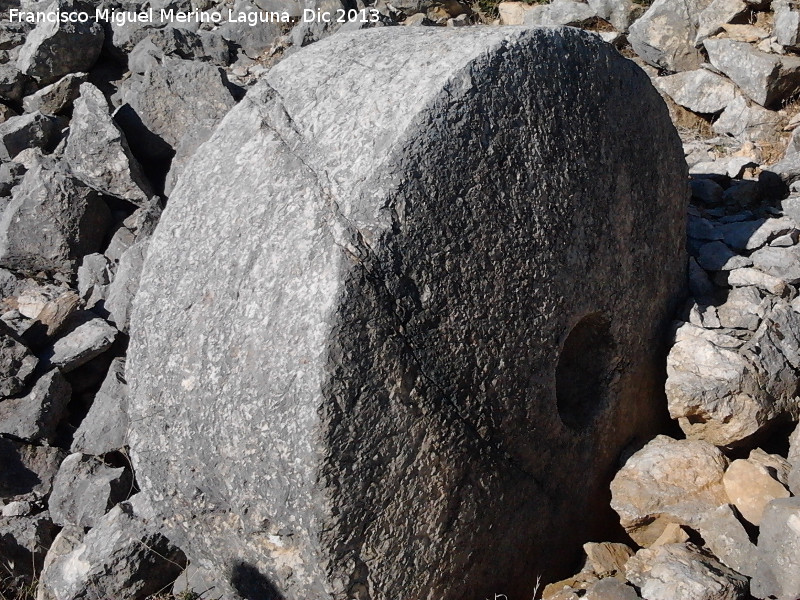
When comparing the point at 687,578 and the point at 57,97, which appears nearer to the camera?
the point at 687,578

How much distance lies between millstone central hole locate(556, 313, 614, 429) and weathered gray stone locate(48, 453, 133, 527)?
154cm

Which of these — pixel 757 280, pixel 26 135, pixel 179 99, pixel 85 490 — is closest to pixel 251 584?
pixel 85 490

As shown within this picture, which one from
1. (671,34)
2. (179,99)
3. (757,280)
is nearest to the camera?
(757,280)

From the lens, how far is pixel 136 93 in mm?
4004

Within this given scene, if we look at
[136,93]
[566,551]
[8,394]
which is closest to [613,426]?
[566,551]

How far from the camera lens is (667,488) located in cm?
256

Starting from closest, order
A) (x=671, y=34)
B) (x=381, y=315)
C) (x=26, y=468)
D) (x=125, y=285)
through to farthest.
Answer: (x=381, y=315), (x=26, y=468), (x=125, y=285), (x=671, y=34)

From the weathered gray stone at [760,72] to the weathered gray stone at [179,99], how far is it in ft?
8.89

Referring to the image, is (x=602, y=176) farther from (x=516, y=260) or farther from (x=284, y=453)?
Result: (x=284, y=453)

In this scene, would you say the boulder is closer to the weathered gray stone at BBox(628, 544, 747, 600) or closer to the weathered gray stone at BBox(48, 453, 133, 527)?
the weathered gray stone at BBox(628, 544, 747, 600)

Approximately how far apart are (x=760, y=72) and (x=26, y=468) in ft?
13.1

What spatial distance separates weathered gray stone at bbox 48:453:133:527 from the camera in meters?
2.85

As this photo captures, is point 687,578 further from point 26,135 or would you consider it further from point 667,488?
point 26,135

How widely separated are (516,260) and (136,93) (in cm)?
254
